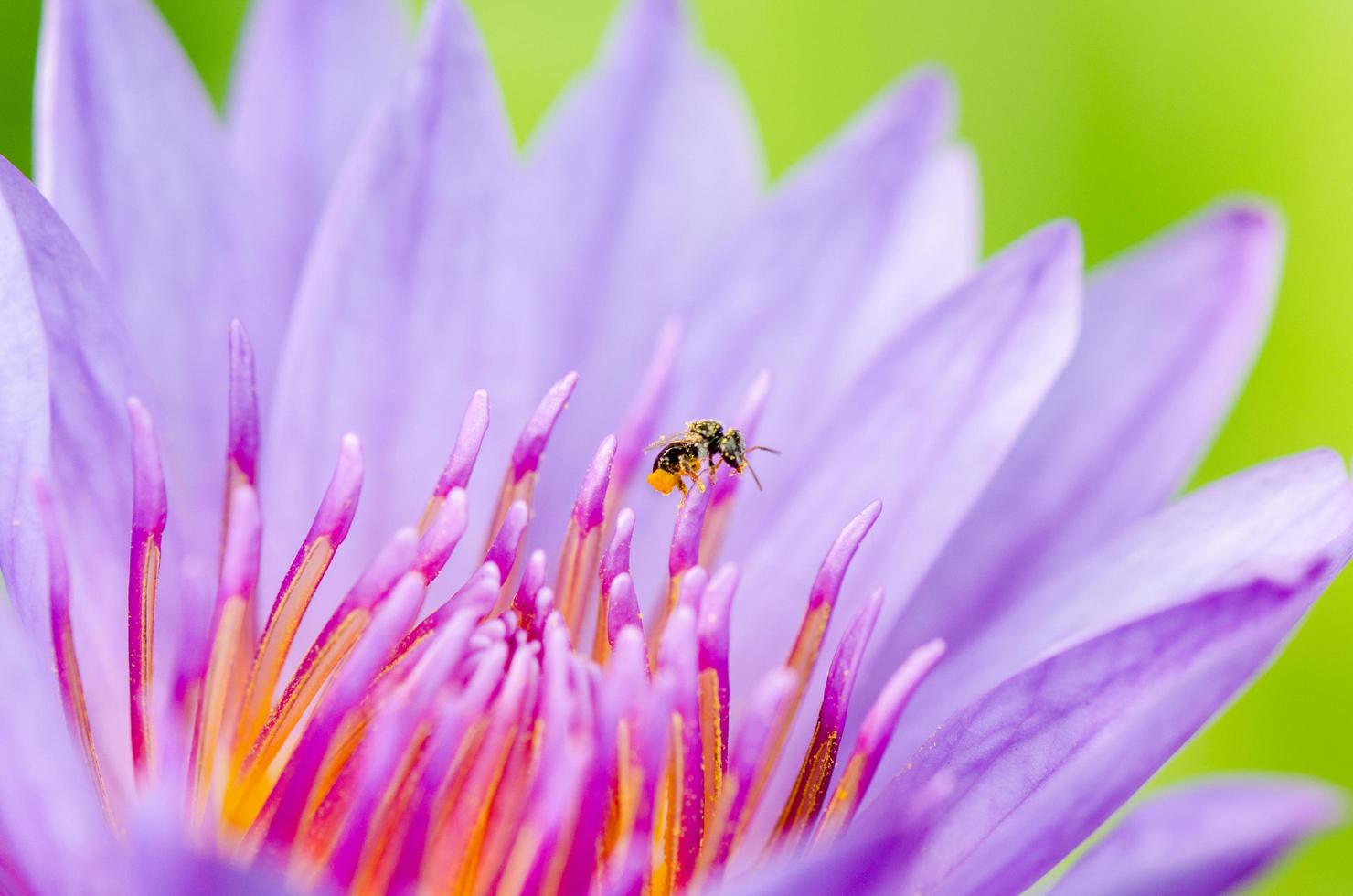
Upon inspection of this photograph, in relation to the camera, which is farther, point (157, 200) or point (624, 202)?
point (624, 202)

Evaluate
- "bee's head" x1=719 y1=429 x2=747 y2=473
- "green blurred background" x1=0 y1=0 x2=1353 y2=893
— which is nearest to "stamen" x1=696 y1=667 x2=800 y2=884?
"bee's head" x1=719 y1=429 x2=747 y2=473

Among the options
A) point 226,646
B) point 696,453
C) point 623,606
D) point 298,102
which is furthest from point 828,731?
point 298,102

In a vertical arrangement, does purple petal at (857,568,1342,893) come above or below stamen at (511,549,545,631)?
below

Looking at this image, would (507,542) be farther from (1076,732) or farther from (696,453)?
(1076,732)

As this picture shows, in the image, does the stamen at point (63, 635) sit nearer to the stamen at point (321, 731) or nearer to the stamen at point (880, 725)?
the stamen at point (321, 731)

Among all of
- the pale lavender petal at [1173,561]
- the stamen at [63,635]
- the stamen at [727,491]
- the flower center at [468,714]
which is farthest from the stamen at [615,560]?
the stamen at [63,635]

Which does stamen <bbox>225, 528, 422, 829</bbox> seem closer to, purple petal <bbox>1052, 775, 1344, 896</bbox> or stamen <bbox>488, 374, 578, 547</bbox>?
stamen <bbox>488, 374, 578, 547</bbox>
